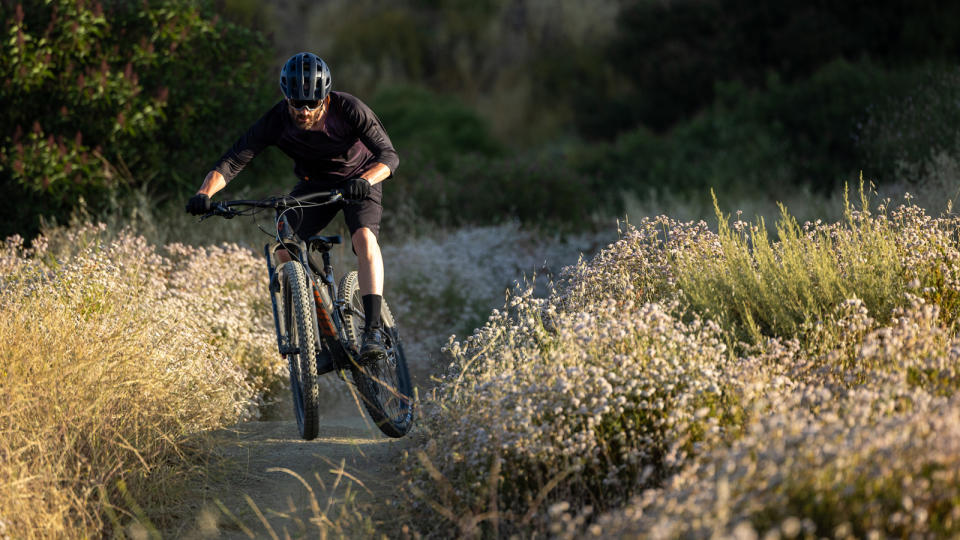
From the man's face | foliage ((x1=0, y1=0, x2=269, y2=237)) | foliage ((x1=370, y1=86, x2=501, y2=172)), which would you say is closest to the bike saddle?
the man's face

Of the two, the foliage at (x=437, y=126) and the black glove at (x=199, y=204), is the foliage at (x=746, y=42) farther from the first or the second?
the black glove at (x=199, y=204)

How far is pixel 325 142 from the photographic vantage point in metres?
5.61

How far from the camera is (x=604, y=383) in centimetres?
382

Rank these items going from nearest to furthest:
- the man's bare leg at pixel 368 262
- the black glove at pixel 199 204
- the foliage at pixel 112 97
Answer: the black glove at pixel 199 204, the man's bare leg at pixel 368 262, the foliage at pixel 112 97

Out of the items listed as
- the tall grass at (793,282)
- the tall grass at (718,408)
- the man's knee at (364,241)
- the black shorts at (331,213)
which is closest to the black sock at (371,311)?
the man's knee at (364,241)

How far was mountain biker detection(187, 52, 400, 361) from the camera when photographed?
5250 millimetres

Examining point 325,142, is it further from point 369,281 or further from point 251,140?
point 369,281

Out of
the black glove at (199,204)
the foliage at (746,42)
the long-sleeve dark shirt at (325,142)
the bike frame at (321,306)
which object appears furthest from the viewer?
the foliage at (746,42)

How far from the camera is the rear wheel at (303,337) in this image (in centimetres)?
502

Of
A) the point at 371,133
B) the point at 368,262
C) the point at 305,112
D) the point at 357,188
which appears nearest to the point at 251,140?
the point at 305,112

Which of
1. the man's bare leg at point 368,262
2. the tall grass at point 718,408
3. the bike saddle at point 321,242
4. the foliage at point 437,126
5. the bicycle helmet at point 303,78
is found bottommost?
the tall grass at point 718,408

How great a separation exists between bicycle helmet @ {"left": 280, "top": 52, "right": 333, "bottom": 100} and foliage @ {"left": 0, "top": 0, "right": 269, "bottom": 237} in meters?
4.97

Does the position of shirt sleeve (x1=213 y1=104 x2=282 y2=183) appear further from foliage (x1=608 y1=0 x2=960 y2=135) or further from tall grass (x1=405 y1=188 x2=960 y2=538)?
foliage (x1=608 y1=0 x2=960 y2=135)

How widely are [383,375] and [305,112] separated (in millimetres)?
1717
